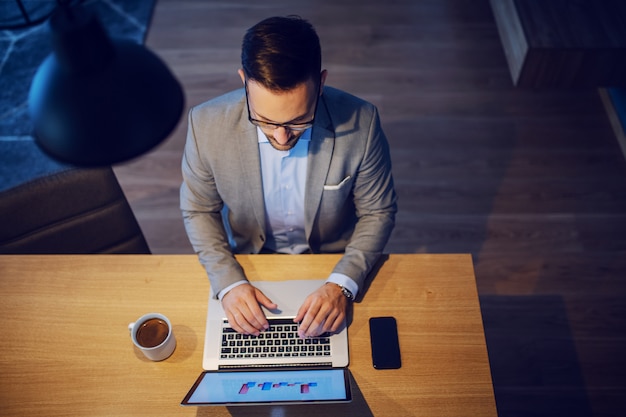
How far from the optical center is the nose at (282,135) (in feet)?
4.71

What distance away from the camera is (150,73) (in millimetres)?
864

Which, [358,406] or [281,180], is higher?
[281,180]

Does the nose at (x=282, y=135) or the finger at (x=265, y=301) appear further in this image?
the finger at (x=265, y=301)

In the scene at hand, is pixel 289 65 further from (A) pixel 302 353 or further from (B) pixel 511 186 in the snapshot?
(B) pixel 511 186

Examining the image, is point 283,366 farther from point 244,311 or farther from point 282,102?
point 282,102

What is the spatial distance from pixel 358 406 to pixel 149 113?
3.17 feet

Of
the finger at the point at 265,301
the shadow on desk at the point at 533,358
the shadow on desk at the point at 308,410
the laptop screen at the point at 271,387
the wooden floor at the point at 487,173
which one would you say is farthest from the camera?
the wooden floor at the point at 487,173

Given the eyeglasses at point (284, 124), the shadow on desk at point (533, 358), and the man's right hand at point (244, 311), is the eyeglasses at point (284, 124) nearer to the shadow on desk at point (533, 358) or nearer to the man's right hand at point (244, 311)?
the man's right hand at point (244, 311)

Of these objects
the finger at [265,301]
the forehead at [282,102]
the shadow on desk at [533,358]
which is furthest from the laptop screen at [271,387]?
the shadow on desk at [533,358]

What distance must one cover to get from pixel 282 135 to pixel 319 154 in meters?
0.20

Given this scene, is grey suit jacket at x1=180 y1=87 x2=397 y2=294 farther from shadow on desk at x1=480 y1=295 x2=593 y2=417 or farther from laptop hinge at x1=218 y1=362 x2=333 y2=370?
shadow on desk at x1=480 y1=295 x2=593 y2=417

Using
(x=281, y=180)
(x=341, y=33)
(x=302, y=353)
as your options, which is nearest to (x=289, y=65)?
(x=281, y=180)

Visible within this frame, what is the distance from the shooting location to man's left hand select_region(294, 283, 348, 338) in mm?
1477

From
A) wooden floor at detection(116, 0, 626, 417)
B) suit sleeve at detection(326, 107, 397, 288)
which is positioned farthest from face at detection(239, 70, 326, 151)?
wooden floor at detection(116, 0, 626, 417)
